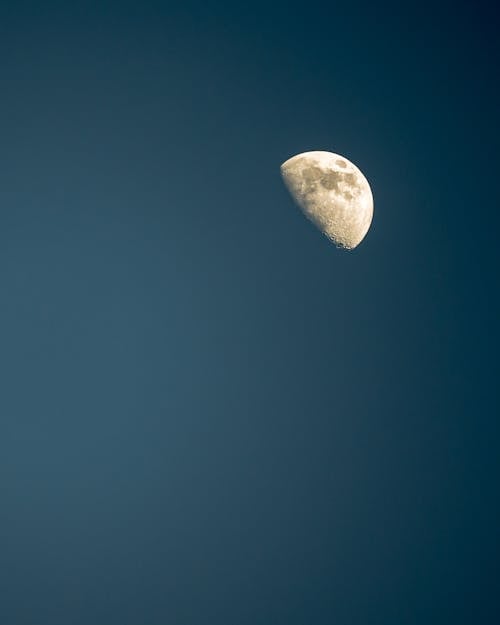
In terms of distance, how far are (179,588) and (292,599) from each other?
2955 millimetres

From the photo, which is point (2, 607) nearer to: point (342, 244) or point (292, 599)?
point (292, 599)

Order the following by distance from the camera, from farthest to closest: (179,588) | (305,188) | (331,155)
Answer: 1. (179,588)
2. (331,155)
3. (305,188)

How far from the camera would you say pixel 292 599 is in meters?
12.9

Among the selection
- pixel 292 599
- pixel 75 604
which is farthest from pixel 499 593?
pixel 75 604

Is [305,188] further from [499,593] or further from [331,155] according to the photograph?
[499,593]

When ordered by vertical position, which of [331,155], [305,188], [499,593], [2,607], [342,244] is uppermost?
[331,155]

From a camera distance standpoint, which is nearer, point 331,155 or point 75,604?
point 331,155

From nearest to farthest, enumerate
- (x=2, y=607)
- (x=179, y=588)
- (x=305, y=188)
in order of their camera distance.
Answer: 1. (x=305, y=188)
2. (x=2, y=607)
3. (x=179, y=588)

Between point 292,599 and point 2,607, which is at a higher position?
point 292,599

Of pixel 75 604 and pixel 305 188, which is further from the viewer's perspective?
pixel 75 604

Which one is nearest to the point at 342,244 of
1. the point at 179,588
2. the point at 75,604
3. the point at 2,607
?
the point at 179,588

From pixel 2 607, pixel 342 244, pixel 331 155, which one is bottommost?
pixel 2 607

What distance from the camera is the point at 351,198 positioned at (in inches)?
326

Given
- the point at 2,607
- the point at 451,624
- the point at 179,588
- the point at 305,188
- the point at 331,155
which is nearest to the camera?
the point at 305,188
